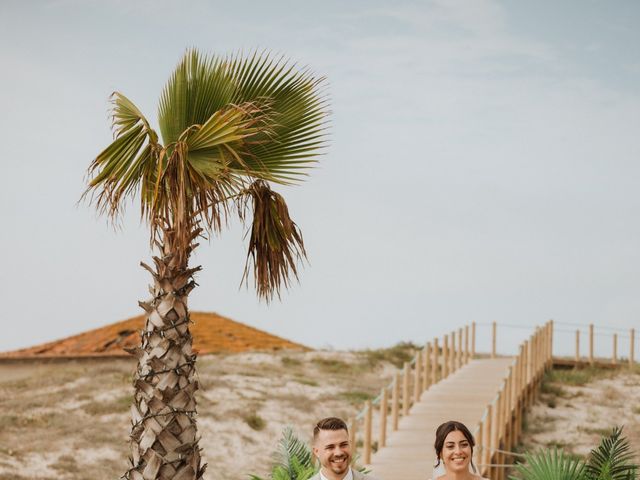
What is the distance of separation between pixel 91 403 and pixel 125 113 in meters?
13.9

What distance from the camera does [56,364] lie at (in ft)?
89.7

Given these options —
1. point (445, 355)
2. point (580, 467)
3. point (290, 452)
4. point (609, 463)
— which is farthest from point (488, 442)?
point (580, 467)

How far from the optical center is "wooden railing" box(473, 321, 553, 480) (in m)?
16.5

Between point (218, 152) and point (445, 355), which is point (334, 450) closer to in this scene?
point (218, 152)

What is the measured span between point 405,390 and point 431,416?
79 centimetres

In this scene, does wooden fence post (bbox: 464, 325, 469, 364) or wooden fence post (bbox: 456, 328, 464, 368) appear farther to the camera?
wooden fence post (bbox: 464, 325, 469, 364)

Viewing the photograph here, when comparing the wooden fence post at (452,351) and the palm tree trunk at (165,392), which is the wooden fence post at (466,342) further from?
the palm tree trunk at (165,392)

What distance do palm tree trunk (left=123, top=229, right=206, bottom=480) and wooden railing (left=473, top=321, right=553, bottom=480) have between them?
199 inches

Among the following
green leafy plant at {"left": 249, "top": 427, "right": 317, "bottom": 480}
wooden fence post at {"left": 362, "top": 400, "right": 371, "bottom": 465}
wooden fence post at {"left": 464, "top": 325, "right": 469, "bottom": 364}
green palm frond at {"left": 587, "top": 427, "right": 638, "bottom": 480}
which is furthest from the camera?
wooden fence post at {"left": 464, "top": 325, "right": 469, "bottom": 364}

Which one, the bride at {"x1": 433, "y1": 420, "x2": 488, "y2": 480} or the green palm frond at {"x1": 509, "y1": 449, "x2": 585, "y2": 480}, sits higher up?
the bride at {"x1": 433, "y1": 420, "x2": 488, "y2": 480}

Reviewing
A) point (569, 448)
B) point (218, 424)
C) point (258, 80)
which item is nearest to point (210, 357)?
point (218, 424)

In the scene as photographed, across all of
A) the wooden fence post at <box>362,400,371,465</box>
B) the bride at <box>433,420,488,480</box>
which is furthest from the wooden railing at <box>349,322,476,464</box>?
the bride at <box>433,420,488,480</box>

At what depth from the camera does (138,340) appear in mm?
29156

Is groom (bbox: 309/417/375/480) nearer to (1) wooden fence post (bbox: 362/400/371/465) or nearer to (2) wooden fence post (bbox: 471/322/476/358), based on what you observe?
(1) wooden fence post (bbox: 362/400/371/465)
